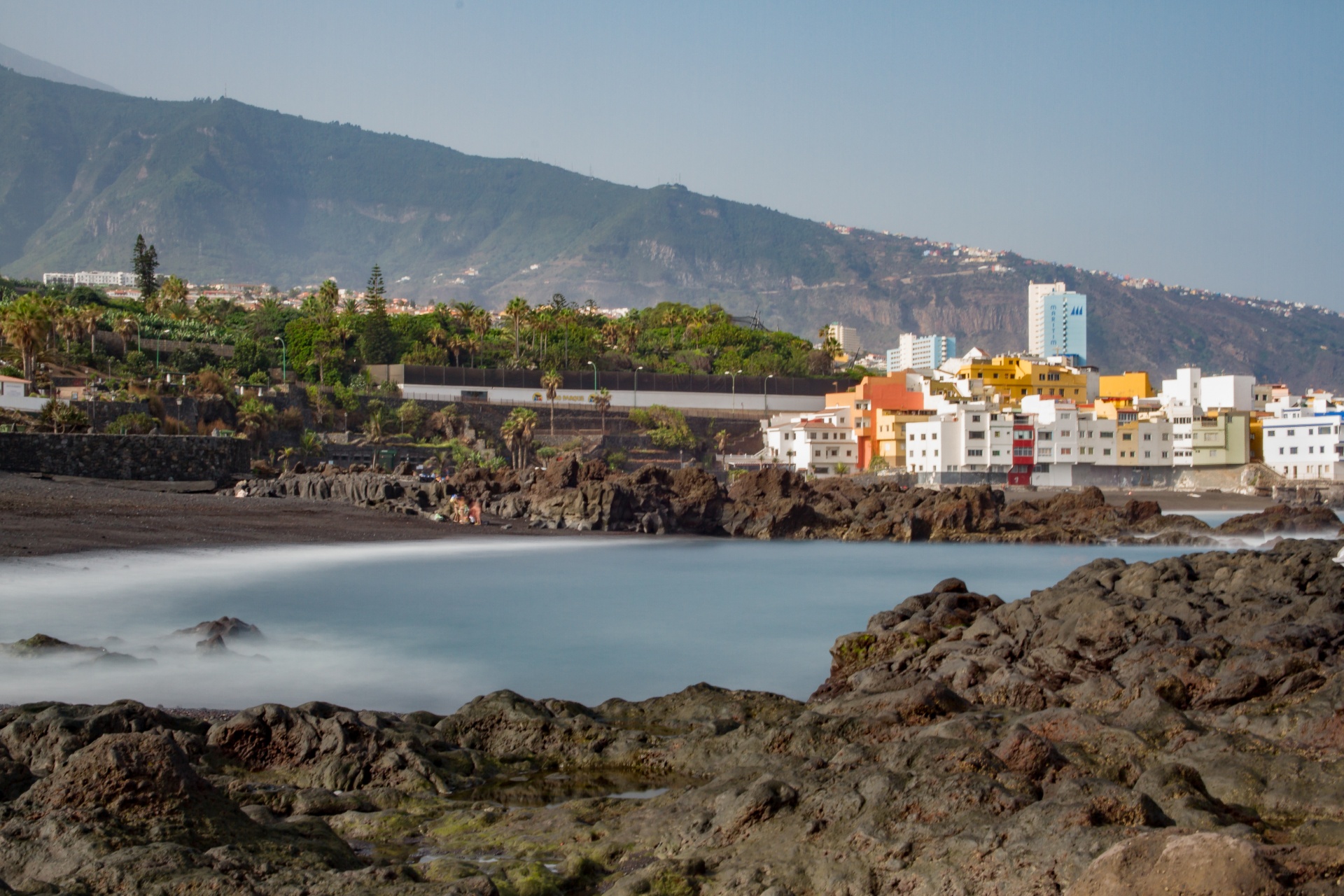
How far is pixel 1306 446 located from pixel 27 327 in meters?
60.9

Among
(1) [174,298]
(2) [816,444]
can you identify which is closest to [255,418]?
(2) [816,444]

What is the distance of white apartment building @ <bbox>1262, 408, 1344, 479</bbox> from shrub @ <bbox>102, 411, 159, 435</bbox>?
177ft

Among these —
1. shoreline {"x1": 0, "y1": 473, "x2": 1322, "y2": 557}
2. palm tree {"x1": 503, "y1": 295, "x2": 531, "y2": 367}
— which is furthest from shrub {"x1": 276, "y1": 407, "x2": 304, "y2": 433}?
palm tree {"x1": 503, "y1": 295, "x2": 531, "y2": 367}

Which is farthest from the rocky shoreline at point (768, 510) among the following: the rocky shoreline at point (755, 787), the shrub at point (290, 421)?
the rocky shoreline at point (755, 787)

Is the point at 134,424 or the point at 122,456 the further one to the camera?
the point at 134,424

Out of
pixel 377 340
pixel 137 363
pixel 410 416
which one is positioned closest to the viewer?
pixel 137 363

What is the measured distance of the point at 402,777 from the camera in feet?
24.4

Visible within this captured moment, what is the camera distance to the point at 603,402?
7144 centimetres

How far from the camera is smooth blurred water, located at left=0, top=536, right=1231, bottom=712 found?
11.9 meters

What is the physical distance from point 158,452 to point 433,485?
8458mm

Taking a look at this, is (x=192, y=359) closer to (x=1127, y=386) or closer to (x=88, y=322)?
(x=88, y=322)

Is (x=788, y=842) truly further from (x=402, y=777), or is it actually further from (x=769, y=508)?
(x=769, y=508)

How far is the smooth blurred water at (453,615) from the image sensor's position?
39.0 ft

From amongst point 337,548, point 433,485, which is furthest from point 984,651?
point 433,485
